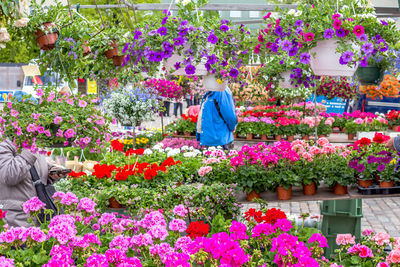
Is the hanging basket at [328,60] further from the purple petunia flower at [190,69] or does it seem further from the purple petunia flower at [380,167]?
the purple petunia flower at [190,69]

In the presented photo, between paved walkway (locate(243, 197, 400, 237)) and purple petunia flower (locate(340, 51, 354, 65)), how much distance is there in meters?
3.22

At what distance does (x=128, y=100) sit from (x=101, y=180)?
3340mm

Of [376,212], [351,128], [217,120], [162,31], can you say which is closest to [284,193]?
[162,31]

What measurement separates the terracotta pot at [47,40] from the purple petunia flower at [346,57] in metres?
1.85

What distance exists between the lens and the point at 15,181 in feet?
10.7

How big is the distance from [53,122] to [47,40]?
2.04ft

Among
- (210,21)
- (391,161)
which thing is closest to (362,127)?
(391,161)

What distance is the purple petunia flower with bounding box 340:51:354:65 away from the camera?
122 inches

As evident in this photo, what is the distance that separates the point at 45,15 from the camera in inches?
117

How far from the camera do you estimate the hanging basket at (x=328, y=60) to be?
321 centimetres

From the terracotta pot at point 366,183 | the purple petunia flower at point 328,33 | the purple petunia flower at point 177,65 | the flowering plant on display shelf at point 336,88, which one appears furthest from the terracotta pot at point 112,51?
the flowering plant on display shelf at point 336,88

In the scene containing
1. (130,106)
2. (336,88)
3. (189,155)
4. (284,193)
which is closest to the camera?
(284,193)

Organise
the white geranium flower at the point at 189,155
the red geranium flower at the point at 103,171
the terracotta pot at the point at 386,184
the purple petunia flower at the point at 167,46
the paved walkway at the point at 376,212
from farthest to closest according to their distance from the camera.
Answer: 1. the paved walkway at the point at 376,212
2. the white geranium flower at the point at 189,155
3. the red geranium flower at the point at 103,171
4. the terracotta pot at the point at 386,184
5. the purple petunia flower at the point at 167,46

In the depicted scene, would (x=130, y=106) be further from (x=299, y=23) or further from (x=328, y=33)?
(x=328, y=33)
